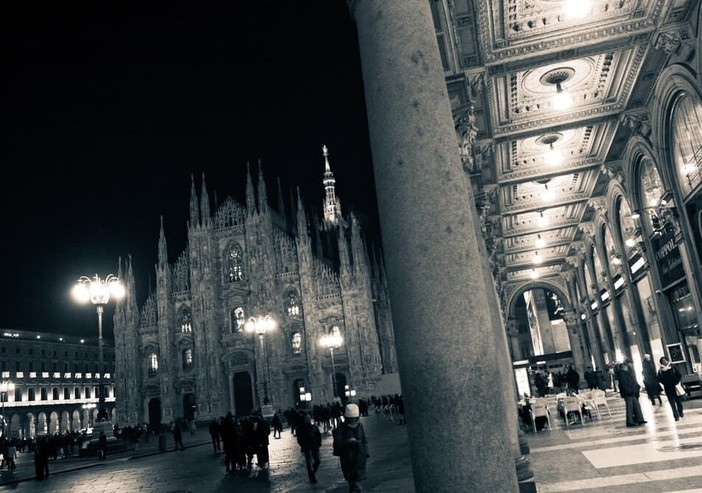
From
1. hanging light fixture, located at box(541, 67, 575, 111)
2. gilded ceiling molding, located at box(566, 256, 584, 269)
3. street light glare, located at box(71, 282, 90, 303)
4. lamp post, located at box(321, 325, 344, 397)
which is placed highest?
hanging light fixture, located at box(541, 67, 575, 111)

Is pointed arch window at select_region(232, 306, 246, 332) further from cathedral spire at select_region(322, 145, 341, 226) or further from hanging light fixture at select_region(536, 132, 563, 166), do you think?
hanging light fixture at select_region(536, 132, 563, 166)

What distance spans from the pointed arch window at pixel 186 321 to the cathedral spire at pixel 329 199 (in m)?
19.8

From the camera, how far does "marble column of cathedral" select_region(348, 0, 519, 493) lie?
285 cm

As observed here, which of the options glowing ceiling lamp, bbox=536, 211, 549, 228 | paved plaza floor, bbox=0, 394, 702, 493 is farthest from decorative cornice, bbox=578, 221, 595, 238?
paved plaza floor, bbox=0, 394, 702, 493

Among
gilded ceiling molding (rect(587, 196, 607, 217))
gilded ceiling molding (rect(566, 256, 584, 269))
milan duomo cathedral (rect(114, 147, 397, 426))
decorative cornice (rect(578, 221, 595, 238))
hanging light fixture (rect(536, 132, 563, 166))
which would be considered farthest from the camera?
milan duomo cathedral (rect(114, 147, 397, 426))

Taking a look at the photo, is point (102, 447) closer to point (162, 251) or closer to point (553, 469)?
point (553, 469)

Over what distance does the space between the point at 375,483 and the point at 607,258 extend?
23.2 m

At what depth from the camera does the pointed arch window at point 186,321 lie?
184 feet

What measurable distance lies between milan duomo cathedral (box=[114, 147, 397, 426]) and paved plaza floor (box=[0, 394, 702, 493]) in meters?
32.3

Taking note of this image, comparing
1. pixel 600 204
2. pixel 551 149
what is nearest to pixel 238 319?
pixel 600 204

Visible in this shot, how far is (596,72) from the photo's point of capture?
15742mm

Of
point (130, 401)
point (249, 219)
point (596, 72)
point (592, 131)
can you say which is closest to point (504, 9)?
point (596, 72)

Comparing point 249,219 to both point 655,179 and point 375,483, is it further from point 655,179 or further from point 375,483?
point 375,483

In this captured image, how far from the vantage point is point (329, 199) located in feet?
225
